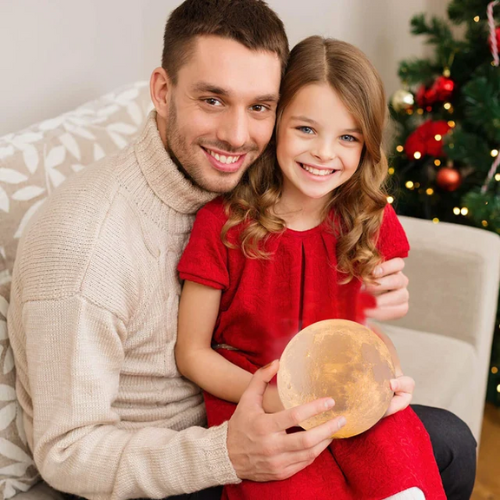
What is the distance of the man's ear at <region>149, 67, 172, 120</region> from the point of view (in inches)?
49.6

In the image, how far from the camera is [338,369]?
37.3 inches

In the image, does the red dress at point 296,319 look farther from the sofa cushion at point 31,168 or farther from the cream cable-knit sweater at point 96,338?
the sofa cushion at point 31,168

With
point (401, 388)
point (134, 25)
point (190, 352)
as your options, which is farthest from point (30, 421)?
point (134, 25)

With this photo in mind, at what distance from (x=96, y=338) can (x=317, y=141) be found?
55cm

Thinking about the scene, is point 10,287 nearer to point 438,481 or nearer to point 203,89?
point 203,89

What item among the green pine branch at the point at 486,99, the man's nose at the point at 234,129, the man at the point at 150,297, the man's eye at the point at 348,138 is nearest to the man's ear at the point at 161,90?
the man at the point at 150,297

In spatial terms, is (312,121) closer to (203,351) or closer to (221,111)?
(221,111)

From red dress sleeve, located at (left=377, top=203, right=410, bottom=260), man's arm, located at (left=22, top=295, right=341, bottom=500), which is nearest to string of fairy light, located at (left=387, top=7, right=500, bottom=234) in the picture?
red dress sleeve, located at (left=377, top=203, right=410, bottom=260)

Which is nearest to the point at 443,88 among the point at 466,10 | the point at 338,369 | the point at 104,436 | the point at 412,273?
the point at 466,10

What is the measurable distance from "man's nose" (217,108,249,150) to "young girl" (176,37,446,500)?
0.11m

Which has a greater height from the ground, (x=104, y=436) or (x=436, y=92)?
(x=436, y=92)

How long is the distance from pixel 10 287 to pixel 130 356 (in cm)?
27

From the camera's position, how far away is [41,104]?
1.70m

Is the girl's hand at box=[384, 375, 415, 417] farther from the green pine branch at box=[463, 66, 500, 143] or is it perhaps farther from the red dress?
the green pine branch at box=[463, 66, 500, 143]
